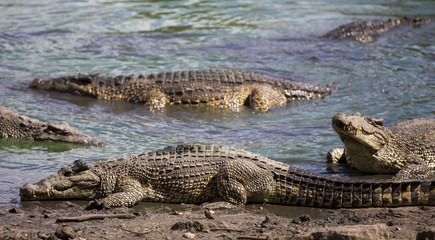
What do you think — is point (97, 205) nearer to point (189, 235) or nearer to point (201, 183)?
point (201, 183)

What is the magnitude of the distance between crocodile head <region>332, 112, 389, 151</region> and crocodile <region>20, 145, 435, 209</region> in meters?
0.90

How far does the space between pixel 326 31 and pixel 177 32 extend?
5050 millimetres

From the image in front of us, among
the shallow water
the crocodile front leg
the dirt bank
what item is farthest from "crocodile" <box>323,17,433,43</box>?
the crocodile front leg

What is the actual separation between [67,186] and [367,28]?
14.1 m

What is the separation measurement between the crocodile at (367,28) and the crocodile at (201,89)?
5501 mm

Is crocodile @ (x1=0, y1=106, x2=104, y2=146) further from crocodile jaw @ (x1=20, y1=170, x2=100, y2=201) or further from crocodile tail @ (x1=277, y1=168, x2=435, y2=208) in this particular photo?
crocodile tail @ (x1=277, y1=168, x2=435, y2=208)

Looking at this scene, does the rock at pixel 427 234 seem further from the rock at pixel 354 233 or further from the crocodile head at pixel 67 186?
the crocodile head at pixel 67 186

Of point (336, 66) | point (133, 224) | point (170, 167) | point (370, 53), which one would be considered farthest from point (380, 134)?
point (370, 53)

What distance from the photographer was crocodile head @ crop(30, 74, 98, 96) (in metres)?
12.3

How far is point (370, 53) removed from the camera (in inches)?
619

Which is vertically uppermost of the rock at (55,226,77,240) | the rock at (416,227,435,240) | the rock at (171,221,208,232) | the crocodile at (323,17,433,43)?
the crocodile at (323,17,433,43)

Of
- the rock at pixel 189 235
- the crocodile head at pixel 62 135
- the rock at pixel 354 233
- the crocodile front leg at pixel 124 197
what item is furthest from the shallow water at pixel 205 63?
the rock at pixel 354 233

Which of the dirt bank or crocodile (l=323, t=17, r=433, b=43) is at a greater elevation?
crocodile (l=323, t=17, r=433, b=43)

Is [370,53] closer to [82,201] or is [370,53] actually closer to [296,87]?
[296,87]
